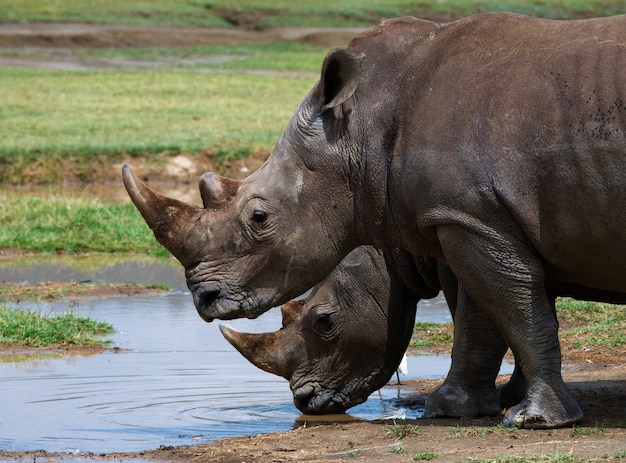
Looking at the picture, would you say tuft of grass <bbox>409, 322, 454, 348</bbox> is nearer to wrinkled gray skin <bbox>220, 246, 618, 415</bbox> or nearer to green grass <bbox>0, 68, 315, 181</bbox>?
wrinkled gray skin <bbox>220, 246, 618, 415</bbox>

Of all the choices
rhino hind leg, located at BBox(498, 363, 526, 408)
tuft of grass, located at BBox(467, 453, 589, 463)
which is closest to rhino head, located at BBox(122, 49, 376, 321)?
rhino hind leg, located at BBox(498, 363, 526, 408)

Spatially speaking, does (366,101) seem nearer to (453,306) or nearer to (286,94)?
(453,306)

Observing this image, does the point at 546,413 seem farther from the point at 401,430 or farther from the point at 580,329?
the point at 580,329

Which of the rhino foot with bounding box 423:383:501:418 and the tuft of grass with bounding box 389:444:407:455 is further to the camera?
the rhino foot with bounding box 423:383:501:418

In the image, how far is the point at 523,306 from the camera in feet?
21.6

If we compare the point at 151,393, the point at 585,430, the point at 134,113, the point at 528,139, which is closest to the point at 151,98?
the point at 134,113

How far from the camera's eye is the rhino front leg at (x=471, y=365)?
285 inches

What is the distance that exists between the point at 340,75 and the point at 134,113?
1773 cm

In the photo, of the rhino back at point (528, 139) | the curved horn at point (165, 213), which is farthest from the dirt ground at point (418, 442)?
the curved horn at point (165, 213)

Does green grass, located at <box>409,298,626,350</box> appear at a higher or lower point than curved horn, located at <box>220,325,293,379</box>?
lower

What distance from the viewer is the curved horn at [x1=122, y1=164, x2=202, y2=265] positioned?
7.00 m

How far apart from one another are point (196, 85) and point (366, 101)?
21.3 metres

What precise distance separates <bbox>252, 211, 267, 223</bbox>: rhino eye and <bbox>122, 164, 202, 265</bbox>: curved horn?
300 millimetres

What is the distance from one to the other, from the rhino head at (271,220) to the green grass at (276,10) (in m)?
36.1
